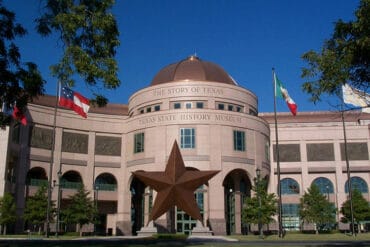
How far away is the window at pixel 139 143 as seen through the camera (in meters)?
58.2

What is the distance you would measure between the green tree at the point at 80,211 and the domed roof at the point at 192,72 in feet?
62.9

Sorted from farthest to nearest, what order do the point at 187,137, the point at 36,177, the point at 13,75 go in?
the point at 36,177, the point at 187,137, the point at 13,75

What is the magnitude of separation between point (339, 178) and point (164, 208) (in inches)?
1577

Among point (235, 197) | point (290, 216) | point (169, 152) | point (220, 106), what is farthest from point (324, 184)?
point (169, 152)

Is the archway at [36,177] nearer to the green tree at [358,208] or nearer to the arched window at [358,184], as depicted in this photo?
the green tree at [358,208]

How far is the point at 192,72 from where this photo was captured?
62156 millimetres

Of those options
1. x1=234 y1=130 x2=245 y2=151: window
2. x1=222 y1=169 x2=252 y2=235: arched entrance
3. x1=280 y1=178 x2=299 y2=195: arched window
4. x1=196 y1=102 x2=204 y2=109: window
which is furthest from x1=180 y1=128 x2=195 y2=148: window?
x1=280 y1=178 x2=299 y2=195: arched window

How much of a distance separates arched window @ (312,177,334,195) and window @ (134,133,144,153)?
28.4m

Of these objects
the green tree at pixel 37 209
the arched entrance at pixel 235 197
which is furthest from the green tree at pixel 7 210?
the arched entrance at pixel 235 197

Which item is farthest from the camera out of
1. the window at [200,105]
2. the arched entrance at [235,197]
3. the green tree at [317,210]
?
the green tree at [317,210]

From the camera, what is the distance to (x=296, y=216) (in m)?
68.9

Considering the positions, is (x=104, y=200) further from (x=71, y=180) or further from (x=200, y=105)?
(x=200, y=105)

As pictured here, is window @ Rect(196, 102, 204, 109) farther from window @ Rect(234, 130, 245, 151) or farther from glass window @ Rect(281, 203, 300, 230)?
glass window @ Rect(281, 203, 300, 230)

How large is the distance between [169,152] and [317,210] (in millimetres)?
21691
